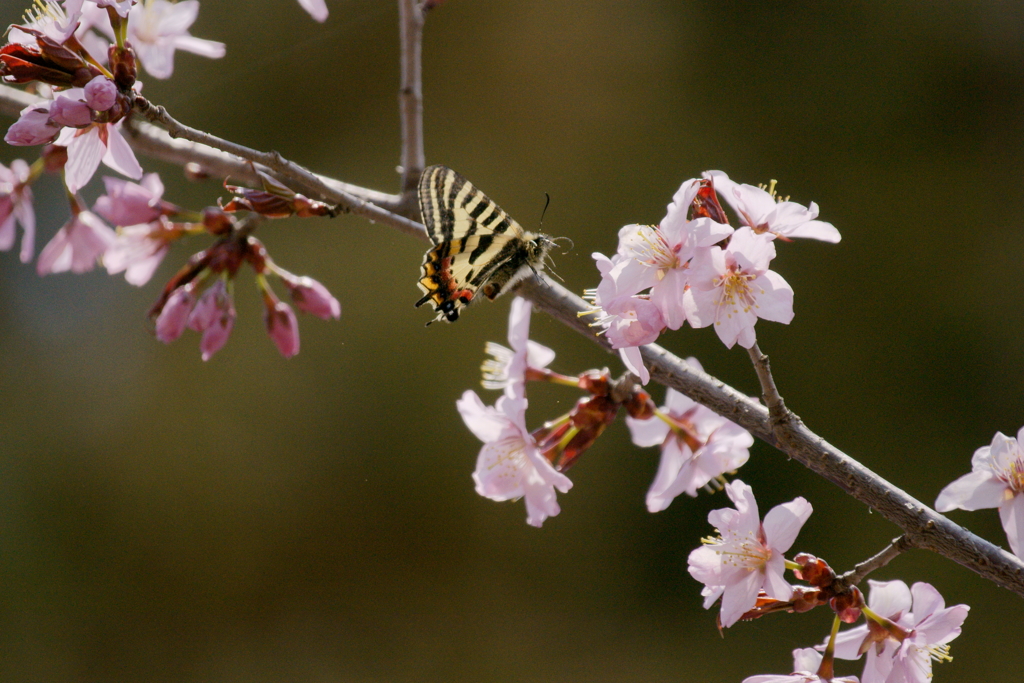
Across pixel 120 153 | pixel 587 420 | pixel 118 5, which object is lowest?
pixel 587 420

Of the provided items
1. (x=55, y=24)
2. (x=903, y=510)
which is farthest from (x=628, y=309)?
(x=55, y=24)

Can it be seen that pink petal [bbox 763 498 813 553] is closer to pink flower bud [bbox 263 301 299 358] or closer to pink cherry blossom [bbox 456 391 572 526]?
pink cherry blossom [bbox 456 391 572 526]

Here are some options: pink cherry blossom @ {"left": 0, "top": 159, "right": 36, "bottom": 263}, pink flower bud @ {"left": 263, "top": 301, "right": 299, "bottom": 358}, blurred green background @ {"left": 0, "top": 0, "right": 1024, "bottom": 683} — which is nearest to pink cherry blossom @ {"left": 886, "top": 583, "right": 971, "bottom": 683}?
pink flower bud @ {"left": 263, "top": 301, "right": 299, "bottom": 358}

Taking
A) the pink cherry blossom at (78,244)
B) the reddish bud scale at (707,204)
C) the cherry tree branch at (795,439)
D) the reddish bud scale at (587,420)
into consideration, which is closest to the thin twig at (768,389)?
the cherry tree branch at (795,439)

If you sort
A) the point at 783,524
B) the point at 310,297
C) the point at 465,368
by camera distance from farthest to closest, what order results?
the point at 465,368 < the point at 310,297 < the point at 783,524

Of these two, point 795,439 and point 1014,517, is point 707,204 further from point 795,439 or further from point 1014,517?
point 1014,517

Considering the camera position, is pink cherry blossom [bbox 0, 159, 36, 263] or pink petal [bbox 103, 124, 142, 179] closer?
pink petal [bbox 103, 124, 142, 179]

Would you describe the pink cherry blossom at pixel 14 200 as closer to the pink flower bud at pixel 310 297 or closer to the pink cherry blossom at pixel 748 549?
the pink flower bud at pixel 310 297
